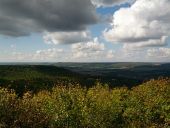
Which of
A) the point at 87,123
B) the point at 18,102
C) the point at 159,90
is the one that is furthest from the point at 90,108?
the point at 159,90

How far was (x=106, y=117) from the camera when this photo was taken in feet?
208

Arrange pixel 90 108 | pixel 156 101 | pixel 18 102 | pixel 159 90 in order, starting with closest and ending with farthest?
1. pixel 18 102
2. pixel 90 108
3. pixel 156 101
4. pixel 159 90

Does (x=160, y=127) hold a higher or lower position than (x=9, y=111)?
lower

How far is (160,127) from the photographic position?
48.7 m

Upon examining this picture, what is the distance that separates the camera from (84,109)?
5522cm

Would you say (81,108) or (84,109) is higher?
(81,108)

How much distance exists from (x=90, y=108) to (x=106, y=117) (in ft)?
21.9

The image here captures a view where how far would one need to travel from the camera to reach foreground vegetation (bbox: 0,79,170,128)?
1452 inches

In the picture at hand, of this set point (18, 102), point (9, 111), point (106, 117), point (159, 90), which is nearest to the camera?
point (9, 111)

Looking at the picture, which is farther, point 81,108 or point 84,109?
point 81,108

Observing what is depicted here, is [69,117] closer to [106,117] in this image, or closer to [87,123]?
[87,123]

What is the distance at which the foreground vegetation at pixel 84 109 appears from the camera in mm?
36875

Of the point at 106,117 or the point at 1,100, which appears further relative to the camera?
the point at 106,117

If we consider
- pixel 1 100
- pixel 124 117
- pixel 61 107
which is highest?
pixel 1 100
